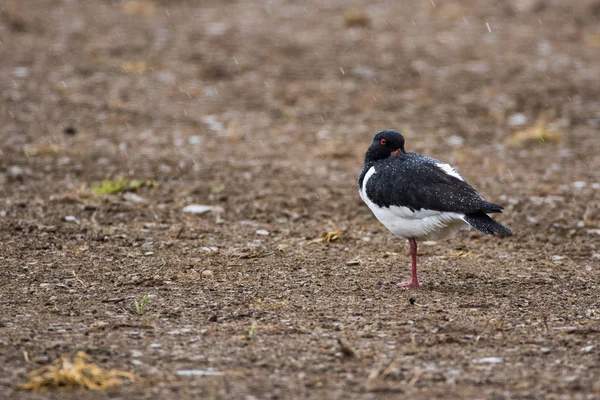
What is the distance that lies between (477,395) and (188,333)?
1914 mm

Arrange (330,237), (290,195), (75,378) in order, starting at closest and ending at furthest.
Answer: (75,378) → (330,237) → (290,195)

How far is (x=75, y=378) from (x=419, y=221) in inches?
116

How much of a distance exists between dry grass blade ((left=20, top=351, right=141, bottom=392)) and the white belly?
103 inches

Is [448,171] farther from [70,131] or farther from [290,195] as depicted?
[70,131]

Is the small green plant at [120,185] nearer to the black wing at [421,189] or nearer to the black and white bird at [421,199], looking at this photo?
the black and white bird at [421,199]

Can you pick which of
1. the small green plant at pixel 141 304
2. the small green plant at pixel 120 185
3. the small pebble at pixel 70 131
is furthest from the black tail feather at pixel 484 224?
the small pebble at pixel 70 131

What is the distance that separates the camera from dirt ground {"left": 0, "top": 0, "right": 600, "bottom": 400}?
5.05 meters

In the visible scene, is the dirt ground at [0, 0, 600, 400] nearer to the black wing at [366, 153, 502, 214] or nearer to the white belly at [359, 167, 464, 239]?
the white belly at [359, 167, 464, 239]

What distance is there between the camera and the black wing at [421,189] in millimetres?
6176

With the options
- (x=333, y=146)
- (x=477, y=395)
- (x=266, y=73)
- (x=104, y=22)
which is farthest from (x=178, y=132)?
(x=477, y=395)

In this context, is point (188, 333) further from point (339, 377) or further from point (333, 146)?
point (333, 146)

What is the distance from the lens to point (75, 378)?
4.47 m

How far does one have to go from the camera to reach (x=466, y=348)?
5.23m

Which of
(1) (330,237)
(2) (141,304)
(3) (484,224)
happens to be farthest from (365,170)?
(2) (141,304)
